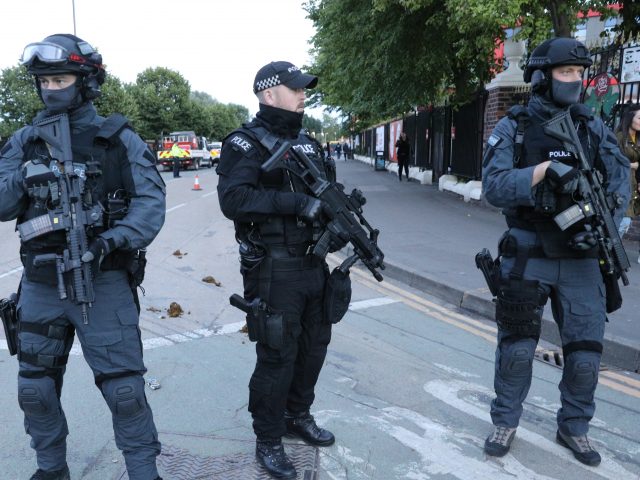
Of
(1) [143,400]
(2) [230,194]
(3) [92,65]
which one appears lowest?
(1) [143,400]

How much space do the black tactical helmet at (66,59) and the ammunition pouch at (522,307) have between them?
225 centimetres

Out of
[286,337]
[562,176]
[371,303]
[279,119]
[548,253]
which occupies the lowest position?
[371,303]

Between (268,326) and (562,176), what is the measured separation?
5.08ft

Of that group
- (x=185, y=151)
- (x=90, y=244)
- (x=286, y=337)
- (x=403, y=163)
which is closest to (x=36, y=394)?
(x=90, y=244)

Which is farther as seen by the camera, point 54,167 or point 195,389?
point 195,389

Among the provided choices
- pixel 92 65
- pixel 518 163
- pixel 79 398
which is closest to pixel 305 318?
pixel 518 163

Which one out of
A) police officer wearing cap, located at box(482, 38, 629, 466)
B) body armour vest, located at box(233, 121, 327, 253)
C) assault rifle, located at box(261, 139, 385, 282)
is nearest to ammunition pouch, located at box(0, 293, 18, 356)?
body armour vest, located at box(233, 121, 327, 253)

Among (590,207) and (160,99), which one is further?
(160,99)

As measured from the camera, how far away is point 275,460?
291 centimetres

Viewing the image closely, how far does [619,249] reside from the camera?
298 cm

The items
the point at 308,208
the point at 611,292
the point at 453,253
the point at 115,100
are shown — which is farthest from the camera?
the point at 115,100

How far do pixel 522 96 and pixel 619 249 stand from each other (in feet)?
30.8

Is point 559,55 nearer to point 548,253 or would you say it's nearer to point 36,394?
point 548,253

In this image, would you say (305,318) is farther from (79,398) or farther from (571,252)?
(79,398)
